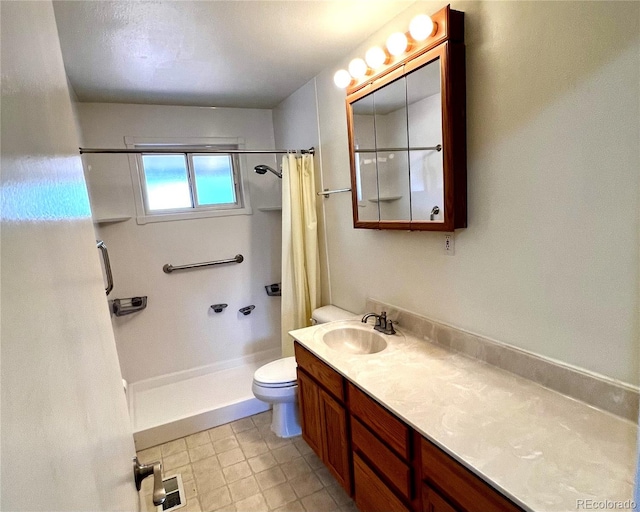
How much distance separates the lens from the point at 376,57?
1.72 meters

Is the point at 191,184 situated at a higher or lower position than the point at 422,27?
lower

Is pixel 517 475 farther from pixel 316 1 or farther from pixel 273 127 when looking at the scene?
pixel 273 127

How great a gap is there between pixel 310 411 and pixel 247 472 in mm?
→ 574

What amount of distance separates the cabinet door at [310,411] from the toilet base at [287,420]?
0.32m

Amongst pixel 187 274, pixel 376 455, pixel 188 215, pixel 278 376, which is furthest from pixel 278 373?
pixel 188 215

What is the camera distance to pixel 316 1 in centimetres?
156

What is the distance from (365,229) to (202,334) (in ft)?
6.24

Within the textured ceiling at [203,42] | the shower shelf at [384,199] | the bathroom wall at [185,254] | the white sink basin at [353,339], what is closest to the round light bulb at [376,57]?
the textured ceiling at [203,42]

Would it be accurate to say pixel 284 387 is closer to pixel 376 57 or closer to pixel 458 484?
pixel 458 484

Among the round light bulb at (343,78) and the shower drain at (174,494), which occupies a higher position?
the round light bulb at (343,78)

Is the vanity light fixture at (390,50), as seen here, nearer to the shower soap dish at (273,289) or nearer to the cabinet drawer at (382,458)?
the cabinet drawer at (382,458)

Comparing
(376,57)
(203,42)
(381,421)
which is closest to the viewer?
(381,421)

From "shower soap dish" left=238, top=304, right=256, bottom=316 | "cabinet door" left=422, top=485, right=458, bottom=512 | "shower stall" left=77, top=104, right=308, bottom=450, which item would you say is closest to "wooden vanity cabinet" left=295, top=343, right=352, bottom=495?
"cabinet door" left=422, top=485, right=458, bottom=512

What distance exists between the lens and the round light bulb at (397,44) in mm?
1576
